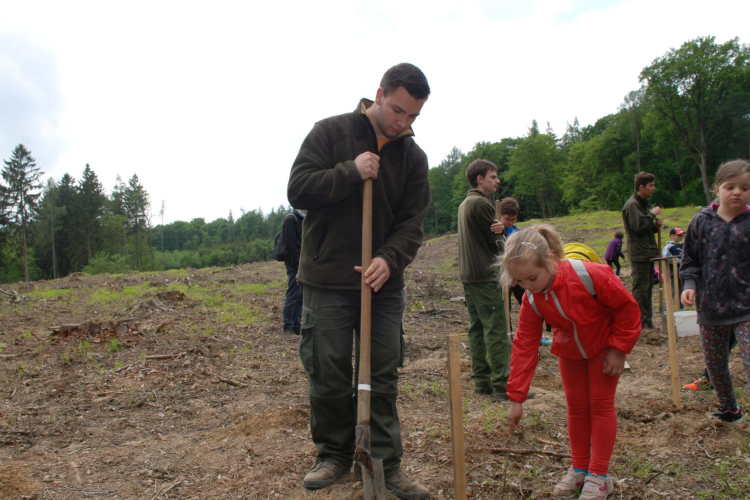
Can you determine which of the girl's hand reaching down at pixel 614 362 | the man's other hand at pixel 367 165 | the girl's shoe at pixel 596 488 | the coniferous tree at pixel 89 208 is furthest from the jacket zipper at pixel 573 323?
the coniferous tree at pixel 89 208

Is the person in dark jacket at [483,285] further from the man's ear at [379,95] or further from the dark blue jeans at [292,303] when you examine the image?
the dark blue jeans at [292,303]

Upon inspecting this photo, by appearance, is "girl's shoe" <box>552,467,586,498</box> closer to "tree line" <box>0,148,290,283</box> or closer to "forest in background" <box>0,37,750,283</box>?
"forest in background" <box>0,37,750,283</box>

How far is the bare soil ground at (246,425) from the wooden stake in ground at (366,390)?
0.37 metres

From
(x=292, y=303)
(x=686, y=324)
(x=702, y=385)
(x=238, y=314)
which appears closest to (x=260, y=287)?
(x=238, y=314)

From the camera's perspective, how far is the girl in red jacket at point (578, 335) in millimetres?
2447

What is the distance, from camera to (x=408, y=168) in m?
2.93

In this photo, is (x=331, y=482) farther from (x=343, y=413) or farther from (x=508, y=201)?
(x=508, y=201)

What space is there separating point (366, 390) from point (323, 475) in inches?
27.1

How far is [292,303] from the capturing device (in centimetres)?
705

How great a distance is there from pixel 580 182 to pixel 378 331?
→ 2423 inches

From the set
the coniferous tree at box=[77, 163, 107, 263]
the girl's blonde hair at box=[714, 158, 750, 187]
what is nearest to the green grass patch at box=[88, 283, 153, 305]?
the girl's blonde hair at box=[714, 158, 750, 187]

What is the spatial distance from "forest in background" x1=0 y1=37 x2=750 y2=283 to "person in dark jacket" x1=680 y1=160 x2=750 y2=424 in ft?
93.6

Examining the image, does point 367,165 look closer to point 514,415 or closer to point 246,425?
point 514,415

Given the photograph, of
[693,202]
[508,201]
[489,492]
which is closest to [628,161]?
[693,202]
